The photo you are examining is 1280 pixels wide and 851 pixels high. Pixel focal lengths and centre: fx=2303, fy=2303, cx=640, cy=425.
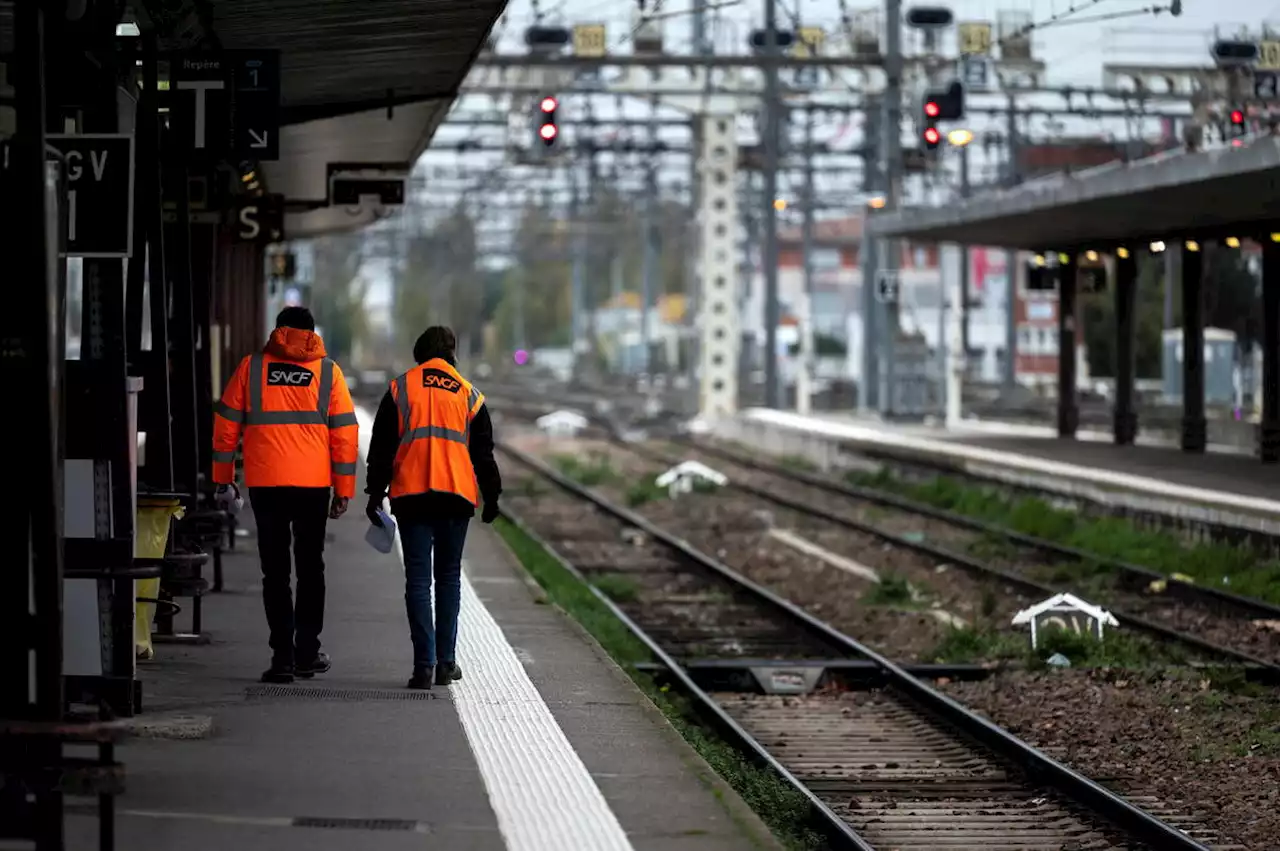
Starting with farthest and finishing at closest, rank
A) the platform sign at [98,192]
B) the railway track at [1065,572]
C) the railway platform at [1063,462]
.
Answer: the railway platform at [1063,462] → the railway track at [1065,572] → the platform sign at [98,192]

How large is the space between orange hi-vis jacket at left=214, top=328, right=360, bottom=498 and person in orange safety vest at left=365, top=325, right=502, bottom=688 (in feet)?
0.67

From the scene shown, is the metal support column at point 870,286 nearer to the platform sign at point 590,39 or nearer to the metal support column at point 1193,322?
the platform sign at point 590,39

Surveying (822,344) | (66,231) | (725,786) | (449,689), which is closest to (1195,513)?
(449,689)

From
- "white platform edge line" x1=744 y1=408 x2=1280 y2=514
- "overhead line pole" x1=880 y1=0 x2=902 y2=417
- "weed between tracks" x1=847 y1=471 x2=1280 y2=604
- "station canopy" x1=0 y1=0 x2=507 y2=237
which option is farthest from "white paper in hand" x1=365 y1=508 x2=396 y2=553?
"overhead line pole" x1=880 y1=0 x2=902 y2=417

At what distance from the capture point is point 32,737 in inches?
270

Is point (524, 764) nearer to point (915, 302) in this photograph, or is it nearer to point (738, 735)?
point (738, 735)

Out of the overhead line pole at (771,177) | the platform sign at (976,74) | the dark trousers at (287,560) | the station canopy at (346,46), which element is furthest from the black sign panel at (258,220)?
the platform sign at (976,74)

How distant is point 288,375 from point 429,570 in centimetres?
113

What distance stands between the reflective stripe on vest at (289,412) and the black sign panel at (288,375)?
49mm

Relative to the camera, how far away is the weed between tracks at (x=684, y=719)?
1009 centimetres

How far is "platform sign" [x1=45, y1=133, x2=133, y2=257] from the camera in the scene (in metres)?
8.16

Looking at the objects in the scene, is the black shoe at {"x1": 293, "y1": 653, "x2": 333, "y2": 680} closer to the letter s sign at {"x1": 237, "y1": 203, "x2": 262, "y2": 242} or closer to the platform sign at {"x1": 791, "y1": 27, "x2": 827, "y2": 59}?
the letter s sign at {"x1": 237, "y1": 203, "x2": 262, "y2": 242}

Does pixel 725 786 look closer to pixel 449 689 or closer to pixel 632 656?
pixel 449 689

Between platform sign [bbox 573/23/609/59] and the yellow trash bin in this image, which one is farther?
platform sign [bbox 573/23/609/59]
